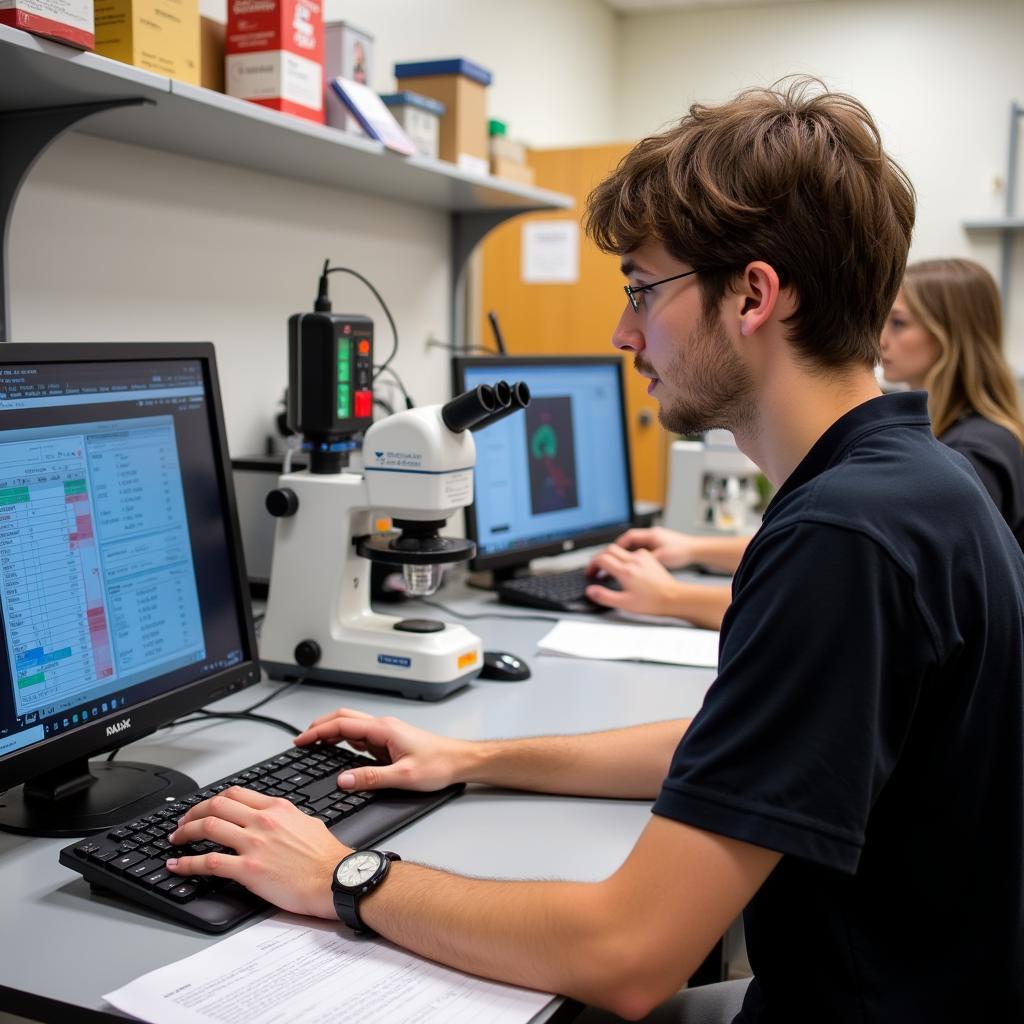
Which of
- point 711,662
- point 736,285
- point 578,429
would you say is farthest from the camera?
point 578,429

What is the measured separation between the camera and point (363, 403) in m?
1.60

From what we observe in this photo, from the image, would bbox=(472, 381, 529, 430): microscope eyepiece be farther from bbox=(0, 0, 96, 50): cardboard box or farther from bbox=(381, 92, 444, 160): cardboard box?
bbox=(381, 92, 444, 160): cardboard box

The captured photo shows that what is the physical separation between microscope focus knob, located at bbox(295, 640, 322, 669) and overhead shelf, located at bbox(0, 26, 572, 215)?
72cm

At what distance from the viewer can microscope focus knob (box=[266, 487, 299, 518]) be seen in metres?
1.52

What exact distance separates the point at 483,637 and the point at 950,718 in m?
1.05

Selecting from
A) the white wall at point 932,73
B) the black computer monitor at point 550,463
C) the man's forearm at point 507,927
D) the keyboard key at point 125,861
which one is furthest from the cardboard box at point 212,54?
the white wall at point 932,73

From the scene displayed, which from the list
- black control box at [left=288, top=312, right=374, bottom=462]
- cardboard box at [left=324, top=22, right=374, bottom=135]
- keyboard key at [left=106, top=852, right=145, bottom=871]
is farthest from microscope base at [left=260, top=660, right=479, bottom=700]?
cardboard box at [left=324, top=22, right=374, bottom=135]

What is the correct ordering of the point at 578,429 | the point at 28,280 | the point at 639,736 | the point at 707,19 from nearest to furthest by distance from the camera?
the point at 639,736 → the point at 28,280 → the point at 578,429 → the point at 707,19

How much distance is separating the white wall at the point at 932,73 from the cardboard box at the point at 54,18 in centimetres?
401

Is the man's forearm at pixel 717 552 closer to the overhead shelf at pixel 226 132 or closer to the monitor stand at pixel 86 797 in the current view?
the overhead shelf at pixel 226 132

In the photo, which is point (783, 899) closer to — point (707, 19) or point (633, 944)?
point (633, 944)

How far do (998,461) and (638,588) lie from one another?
2.55 feet

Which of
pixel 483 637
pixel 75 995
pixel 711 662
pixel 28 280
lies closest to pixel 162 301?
pixel 28 280

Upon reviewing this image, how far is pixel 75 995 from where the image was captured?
30.5 inches
